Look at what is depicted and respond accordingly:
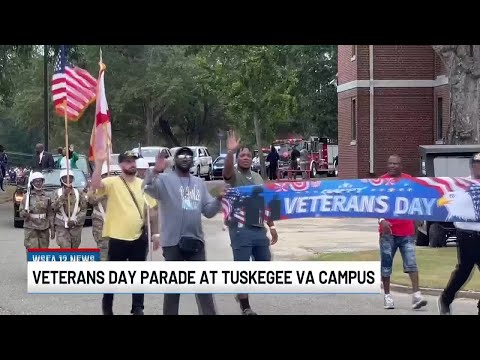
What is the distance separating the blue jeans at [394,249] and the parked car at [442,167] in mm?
788

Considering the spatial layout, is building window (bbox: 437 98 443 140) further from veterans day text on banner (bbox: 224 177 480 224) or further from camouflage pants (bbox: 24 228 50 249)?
veterans day text on banner (bbox: 224 177 480 224)

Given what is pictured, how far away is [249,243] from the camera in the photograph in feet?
32.6

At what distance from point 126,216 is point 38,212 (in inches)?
168

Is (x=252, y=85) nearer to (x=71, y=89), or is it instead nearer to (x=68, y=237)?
(x=68, y=237)

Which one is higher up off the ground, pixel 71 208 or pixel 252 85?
pixel 252 85

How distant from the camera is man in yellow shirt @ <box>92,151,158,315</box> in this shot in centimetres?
993

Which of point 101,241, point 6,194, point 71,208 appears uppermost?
point 71,208

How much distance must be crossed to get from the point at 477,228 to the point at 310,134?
4068 cm

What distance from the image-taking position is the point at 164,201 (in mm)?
9586

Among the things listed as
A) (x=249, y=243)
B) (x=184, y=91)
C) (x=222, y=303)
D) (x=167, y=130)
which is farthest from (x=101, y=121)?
(x=184, y=91)

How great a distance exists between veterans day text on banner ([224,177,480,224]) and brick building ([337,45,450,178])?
4601 millimetres

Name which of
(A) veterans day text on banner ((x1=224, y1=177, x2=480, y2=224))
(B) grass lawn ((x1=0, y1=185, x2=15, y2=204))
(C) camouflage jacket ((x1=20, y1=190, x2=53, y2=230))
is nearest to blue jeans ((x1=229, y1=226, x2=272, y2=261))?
(A) veterans day text on banner ((x1=224, y1=177, x2=480, y2=224))

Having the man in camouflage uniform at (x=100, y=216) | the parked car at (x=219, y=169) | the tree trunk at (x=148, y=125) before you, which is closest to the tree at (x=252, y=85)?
the tree trunk at (x=148, y=125)

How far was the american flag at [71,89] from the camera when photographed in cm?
1084
